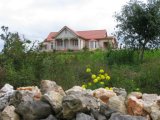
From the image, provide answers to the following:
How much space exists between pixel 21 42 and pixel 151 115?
5155mm

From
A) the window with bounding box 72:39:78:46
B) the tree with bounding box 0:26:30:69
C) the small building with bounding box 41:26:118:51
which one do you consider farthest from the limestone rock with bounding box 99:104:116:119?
the window with bounding box 72:39:78:46

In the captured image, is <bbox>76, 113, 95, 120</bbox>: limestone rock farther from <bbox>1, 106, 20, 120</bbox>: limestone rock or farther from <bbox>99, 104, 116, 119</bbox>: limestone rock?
<bbox>1, 106, 20, 120</bbox>: limestone rock

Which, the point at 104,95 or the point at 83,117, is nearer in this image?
the point at 83,117

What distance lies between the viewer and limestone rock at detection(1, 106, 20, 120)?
17.2 ft

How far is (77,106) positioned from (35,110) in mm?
580

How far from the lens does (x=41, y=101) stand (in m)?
5.19

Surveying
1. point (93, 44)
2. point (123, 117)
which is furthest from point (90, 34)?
point (123, 117)

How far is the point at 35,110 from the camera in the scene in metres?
5.12

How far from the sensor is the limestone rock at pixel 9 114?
523 centimetres

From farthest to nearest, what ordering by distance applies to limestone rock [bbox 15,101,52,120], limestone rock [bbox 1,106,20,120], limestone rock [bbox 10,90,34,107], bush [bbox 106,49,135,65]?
bush [bbox 106,49,135,65]
limestone rock [bbox 10,90,34,107]
limestone rock [bbox 1,106,20,120]
limestone rock [bbox 15,101,52,120]

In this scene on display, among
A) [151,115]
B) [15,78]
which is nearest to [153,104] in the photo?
[151,115]

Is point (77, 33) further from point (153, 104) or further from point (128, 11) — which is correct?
point (153, 104)

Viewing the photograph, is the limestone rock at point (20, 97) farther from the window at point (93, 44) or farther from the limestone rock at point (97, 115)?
the window at point (93, 44)

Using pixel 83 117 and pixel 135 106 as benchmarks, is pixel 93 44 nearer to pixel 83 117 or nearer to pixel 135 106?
pixel 135 106
